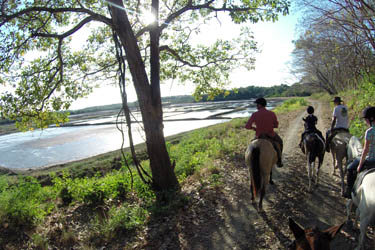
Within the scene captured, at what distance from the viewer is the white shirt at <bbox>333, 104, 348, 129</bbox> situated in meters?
6.65

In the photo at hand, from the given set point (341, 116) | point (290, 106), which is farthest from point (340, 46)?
point (290, 106)

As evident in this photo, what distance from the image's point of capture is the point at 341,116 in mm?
6676

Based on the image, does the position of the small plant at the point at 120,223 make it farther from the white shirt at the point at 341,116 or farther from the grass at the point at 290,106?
the grass at the point at 290,106

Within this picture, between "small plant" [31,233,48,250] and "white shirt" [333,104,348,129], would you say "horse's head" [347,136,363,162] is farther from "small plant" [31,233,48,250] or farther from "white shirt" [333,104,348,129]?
"small plant" [31,233,48,250]

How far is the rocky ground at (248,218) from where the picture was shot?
4.56m

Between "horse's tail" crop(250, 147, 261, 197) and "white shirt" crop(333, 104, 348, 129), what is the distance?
10.2 ft

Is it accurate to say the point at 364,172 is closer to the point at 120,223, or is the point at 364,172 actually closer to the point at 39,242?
the point at 120,223

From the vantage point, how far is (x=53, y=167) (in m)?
17.5

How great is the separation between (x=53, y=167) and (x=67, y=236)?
14.2m

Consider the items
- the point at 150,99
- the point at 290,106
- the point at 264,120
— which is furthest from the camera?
the point at 290,106

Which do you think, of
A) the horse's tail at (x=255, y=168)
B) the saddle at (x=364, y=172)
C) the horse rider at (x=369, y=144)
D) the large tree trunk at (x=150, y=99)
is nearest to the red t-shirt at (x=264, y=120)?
the horse's tail at (x=255, y=168)

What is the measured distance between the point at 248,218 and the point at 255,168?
1.20 m

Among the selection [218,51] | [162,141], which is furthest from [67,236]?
[218,51]

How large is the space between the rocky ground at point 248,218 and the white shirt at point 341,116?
174 centimetres
